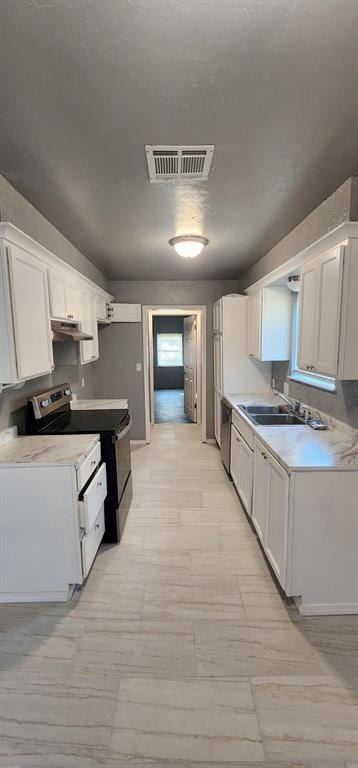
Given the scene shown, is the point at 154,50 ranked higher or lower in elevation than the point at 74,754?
higher

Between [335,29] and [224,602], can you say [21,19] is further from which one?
[224,602]

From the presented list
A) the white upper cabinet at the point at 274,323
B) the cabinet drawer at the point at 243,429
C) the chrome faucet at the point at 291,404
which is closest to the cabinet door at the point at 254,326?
the white upper cabinet at the point at 274,323

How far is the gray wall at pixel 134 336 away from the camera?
4875mm

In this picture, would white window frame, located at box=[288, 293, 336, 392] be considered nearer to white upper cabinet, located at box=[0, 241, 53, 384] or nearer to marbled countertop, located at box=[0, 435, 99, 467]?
Result: marbled countertop, located at box=[0, 435, 99, 467]

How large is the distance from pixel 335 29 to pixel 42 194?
1.74 m

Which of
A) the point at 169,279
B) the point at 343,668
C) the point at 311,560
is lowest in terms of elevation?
the point at 343,668

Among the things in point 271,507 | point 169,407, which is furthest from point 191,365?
point 271,507

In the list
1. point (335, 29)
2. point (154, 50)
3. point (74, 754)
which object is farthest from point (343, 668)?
point (154, 50)

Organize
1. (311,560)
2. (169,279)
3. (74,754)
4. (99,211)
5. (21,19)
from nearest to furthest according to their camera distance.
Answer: (21,19) < (74,754) < (311,560) < (99,211) < (169,279)

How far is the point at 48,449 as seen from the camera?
2.09 metres

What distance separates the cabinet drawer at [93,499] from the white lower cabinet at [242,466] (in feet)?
3.79

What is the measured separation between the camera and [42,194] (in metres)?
2.12

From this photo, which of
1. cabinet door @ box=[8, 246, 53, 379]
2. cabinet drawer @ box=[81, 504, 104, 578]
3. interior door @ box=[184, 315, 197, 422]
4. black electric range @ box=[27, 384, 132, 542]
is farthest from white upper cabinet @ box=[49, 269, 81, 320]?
interior door @ box=[184, 315, 197, 422]

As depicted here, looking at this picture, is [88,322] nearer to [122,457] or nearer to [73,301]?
[73,301]
